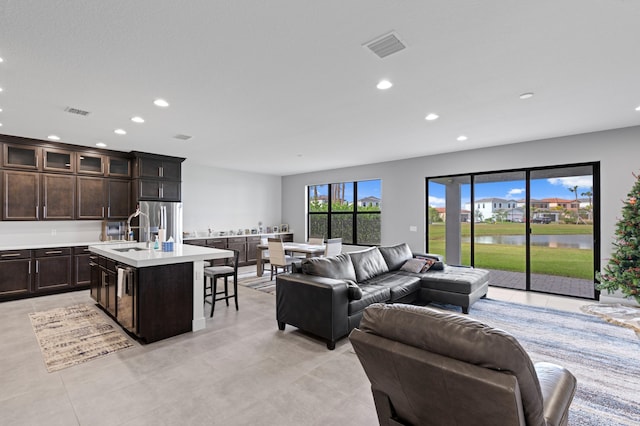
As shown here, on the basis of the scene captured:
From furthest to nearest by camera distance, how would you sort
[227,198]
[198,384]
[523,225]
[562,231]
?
1. [227,198]
2. [523,225]
3. [562,231]
4. [198,384]

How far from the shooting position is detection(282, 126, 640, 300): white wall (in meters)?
4.73

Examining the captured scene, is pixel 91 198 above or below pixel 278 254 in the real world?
above

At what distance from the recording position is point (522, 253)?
5.77 m

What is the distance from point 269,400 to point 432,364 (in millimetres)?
1547

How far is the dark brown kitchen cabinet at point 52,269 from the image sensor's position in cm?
507

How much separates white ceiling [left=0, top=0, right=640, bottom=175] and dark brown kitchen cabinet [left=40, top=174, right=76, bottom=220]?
850 millimetres

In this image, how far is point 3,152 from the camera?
16.4ft

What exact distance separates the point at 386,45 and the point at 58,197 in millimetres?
6143

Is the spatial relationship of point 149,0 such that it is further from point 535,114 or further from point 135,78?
point 535,114

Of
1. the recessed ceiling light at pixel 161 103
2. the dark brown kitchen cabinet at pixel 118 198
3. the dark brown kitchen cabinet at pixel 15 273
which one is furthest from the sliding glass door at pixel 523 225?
the dark brown kitchen cabinet at pixel 15 273

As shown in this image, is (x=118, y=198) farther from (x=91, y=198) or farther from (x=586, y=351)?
(x=586, y=351)

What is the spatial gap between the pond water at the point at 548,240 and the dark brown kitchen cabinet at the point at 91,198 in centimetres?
749

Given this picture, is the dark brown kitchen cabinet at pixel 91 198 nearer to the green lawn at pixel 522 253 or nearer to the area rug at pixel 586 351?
the area rug at pixel 586 351

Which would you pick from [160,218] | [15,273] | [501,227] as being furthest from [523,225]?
[15,273]
